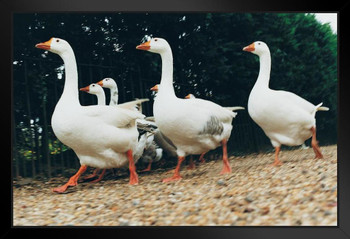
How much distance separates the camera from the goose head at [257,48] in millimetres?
4073

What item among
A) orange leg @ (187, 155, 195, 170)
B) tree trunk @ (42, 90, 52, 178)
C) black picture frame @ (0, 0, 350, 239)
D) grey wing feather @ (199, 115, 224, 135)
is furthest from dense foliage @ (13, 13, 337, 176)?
orange leg @ (187, 155, 195, 170)

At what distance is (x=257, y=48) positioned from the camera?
13.4ft

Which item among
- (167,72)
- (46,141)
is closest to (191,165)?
(167,72)

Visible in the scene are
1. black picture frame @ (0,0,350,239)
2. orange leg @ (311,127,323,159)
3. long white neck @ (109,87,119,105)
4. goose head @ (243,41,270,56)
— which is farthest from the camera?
long white neck @ (109,87,119,105)

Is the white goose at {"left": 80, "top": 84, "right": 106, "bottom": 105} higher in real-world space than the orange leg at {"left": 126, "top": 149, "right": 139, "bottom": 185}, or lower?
higher

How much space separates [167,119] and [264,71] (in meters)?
1.05

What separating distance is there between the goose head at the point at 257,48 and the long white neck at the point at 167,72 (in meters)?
0.72

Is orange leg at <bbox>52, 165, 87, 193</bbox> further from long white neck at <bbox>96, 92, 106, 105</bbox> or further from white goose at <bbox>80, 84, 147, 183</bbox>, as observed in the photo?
long white neck at <bbox>96, 92, 106, 105</bbox>

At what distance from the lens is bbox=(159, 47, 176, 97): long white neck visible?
4.09 metres

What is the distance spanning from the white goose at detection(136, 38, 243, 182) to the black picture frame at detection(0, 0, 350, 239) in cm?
60

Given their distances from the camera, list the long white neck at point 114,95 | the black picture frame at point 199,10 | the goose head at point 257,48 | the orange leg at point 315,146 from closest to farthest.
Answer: the black picture frame at point 199,10 < the orange leg at point 315,146 < the goose head at point 257,48 < the long white neck at point 114,95

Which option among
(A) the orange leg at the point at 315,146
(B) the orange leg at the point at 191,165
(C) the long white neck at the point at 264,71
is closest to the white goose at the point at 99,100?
(B) the orange leg at the point at 191,165

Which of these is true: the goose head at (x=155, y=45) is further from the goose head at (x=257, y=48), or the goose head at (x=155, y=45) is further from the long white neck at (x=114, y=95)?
the goose head at (x=257, y=48)

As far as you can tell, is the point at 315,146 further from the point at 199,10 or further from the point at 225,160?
the point at 199,10
